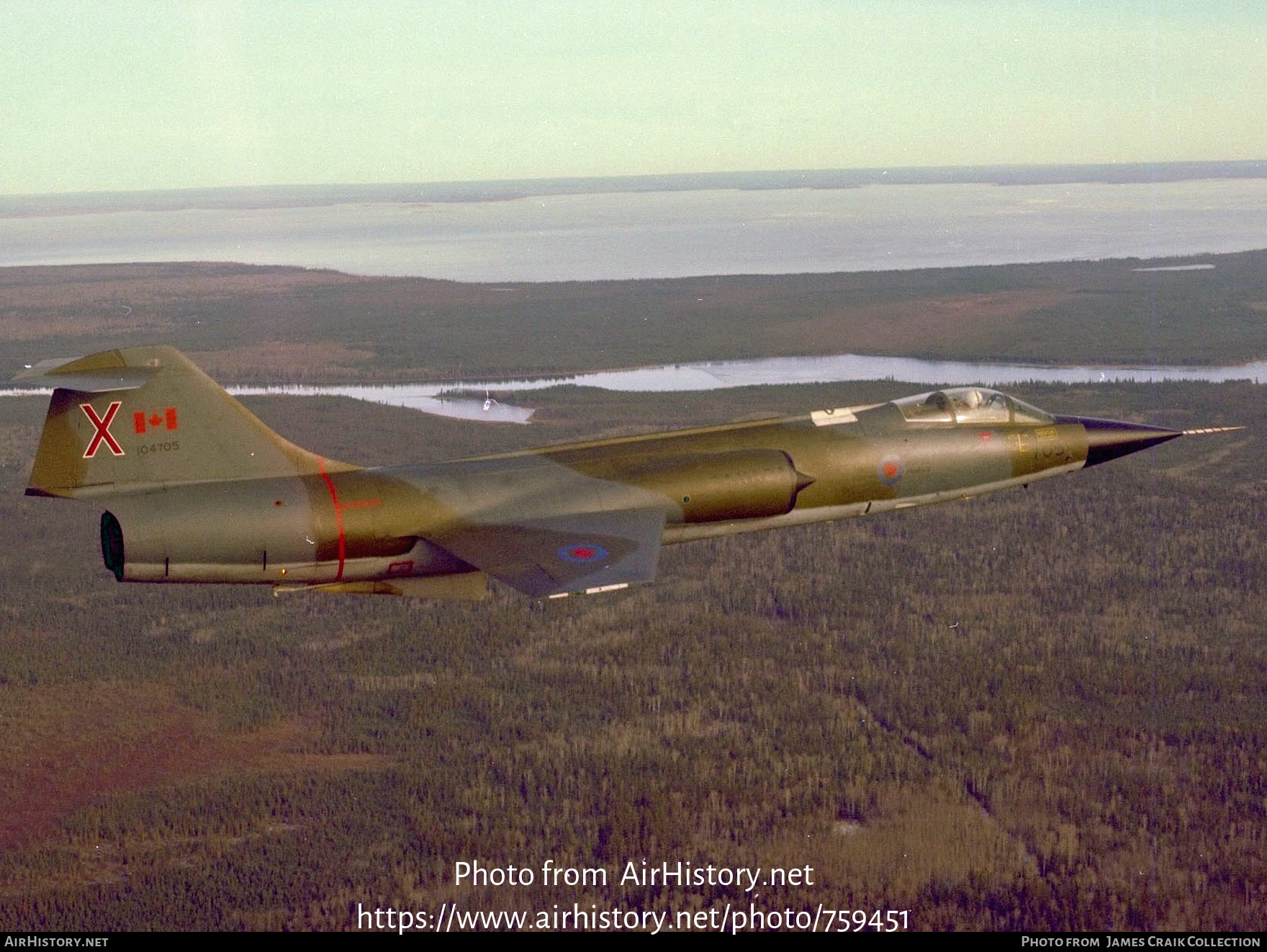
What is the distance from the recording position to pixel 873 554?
6184cm

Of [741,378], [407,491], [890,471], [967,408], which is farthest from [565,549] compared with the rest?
[741,378]

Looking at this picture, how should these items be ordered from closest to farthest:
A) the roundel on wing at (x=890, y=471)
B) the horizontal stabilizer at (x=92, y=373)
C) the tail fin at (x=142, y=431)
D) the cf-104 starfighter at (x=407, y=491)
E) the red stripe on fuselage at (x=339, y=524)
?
1. the horizontal stabilizer at (x=92, y=373)
2. the tail fin at (x=142, y=431)
3. the cf-104 starfighter at (x=407, y=491)
4. the red stripe on fuselage at (x=339, y=524)
5. the roundel on wing at (x=890, y=471)

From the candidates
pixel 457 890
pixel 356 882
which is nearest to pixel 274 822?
pixel 356 882

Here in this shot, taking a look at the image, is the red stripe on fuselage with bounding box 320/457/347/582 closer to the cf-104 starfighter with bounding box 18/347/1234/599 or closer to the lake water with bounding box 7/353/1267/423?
the cf-104 starfighter with bounding box 18/347/1234/599

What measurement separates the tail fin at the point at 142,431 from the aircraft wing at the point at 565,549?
3.82 metres

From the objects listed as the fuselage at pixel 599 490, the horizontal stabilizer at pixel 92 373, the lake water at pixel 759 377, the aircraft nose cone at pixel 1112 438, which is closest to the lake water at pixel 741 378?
the lake water at pixel 759 377

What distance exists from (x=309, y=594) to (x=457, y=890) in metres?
24.3

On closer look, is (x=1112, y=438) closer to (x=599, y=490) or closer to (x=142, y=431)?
(x=599, y=490)

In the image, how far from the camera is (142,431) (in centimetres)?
2661

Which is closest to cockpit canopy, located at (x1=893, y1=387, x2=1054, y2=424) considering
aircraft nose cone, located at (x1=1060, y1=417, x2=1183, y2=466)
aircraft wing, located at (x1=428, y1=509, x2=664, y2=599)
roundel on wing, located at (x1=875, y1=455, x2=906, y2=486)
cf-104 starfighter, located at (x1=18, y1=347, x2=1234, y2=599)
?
cf-104 starfighter, located at (x1=18, y1=347, x2=1234, y2=599)

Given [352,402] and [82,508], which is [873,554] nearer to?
[82,508]

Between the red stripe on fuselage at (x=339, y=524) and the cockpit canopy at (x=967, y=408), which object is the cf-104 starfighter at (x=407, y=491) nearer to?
the red stripe on fuselage at (x=339, y=524)

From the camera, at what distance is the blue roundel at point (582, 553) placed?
2623cm

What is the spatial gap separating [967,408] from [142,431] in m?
18.3
